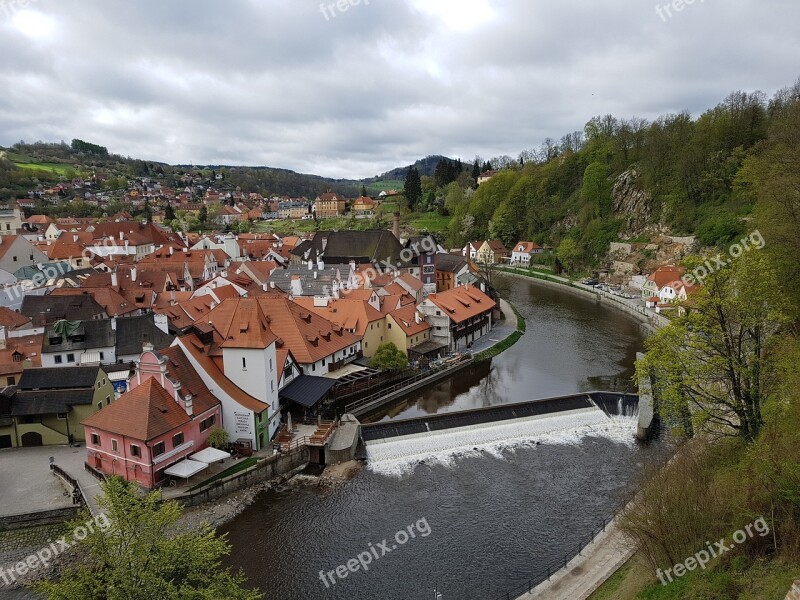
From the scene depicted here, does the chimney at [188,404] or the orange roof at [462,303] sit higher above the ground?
the orange roof at [462,303]

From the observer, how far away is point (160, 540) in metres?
13.2

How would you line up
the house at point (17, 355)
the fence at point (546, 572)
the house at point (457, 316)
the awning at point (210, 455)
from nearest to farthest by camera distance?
1. the fence at point (546, 572)
2. the awning at point (210, 455)
3. the house at point (17, 355)
4. the house at point (457, 316)

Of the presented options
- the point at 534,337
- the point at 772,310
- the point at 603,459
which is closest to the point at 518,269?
the point at 534,337

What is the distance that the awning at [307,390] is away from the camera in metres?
30.3

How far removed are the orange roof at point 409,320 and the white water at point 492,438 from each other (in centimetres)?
1369

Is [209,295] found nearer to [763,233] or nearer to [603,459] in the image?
[603,459]

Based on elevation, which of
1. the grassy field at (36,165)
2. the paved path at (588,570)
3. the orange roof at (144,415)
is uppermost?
the grassy field at (36,165)

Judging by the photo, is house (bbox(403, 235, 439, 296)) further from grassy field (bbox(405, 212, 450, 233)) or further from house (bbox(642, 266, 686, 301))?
grassy field (bbox(405, 212, 450, 233))

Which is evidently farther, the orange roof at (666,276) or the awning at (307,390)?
the orange roof at (666,276)

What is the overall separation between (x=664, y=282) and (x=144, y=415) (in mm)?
55947

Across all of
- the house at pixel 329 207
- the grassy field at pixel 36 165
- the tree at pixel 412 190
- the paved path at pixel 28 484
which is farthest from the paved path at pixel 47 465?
the grassy field at pixel 36 165

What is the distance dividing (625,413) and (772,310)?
1536 cm

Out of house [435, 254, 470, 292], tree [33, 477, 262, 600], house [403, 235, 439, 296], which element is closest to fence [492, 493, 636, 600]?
tree [33, 477, 262, 600]

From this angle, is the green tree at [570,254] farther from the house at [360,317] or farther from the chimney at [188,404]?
the chimney at [188,404]
